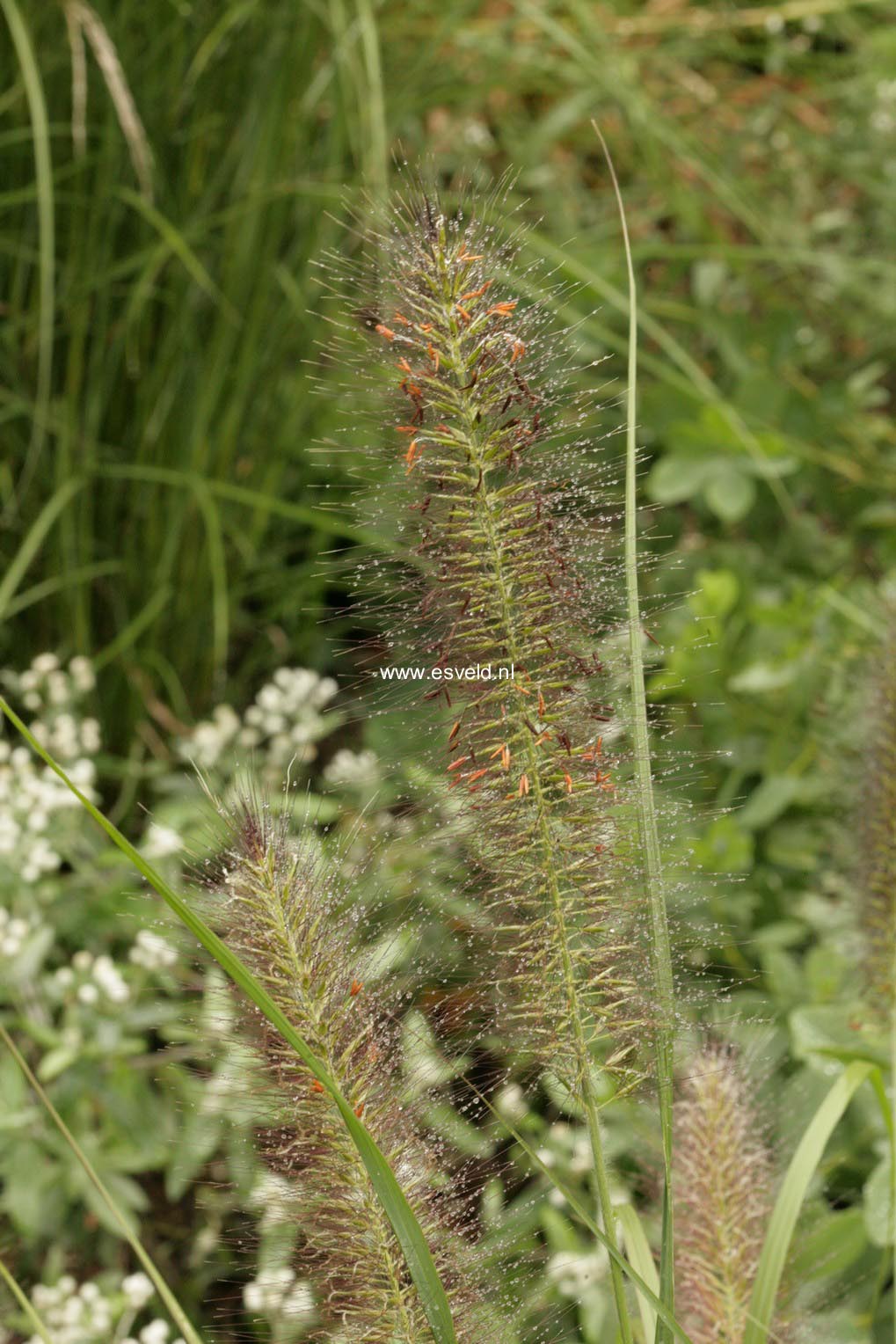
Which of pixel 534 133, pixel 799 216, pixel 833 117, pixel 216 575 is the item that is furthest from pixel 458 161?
pixel 216 575

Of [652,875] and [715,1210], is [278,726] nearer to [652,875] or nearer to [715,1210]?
[715,1210]

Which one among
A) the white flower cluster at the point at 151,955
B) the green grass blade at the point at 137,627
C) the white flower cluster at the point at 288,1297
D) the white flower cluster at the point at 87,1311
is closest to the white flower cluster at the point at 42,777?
the green grass blade at the point at 137,627

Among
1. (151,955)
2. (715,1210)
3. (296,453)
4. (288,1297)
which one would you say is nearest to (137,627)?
(296,453)

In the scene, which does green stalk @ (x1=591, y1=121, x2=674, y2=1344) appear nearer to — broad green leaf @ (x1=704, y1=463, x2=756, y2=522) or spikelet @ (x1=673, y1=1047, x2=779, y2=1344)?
spikelet @ (x1=673, y1=1047, x2=779, y2=1344)

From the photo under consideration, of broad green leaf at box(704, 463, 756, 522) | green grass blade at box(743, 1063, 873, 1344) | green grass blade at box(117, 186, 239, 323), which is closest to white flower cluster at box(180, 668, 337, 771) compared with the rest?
green grass blade at box(117, 186, 239, 323)

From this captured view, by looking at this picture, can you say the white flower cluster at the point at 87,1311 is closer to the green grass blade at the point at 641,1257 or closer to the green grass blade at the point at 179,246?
the green grass blade at the point at 641,1257

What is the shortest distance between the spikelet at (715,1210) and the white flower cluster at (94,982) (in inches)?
26.3

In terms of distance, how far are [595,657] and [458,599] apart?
0.08m

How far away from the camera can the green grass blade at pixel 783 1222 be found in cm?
77

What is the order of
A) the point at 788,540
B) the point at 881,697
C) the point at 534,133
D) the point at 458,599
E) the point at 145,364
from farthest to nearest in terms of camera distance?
the point at 534,133 < the point at 788,540 < the point at 145,364 < the point at 881,697 < the point at 458,599

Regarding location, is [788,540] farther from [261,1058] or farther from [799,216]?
[261,1058]

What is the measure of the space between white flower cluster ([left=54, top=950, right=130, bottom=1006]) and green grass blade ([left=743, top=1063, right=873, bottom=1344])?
2.63ft

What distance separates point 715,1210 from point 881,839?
389 mm

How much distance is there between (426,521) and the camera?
74 centimetres
